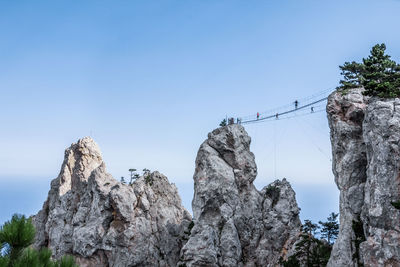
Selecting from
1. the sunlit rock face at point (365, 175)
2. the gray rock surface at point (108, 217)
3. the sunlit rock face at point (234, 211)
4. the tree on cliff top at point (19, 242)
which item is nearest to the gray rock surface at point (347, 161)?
the sunlit rock face at point (365, 175)

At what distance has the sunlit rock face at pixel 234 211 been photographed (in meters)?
59.6

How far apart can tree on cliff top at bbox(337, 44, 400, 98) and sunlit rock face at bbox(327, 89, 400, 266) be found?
1312 millimetres

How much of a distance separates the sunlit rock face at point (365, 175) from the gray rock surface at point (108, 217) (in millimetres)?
31289

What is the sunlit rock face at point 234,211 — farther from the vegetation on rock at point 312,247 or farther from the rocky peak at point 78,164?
the rocky peak at point 78,164

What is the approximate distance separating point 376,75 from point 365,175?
1135 cm

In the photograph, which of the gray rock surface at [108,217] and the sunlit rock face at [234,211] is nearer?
the sunlit rock face at [234,211]

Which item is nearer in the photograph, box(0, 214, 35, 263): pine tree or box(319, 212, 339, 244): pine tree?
box(0, 214, 35, 263): pine tree

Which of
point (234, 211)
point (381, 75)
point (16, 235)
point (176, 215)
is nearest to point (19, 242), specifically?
point (16, 235)

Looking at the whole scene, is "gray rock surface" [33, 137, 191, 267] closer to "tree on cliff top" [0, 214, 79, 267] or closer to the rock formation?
the rock formation

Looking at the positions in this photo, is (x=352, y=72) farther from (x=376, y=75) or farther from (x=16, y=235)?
(x=16, y=235)

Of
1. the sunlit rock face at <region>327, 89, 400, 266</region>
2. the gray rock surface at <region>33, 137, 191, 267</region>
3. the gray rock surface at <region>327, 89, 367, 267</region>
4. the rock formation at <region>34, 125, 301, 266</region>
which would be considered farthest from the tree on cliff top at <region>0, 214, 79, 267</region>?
the gray rock surface at <region>33, 137, 191, 267</region>

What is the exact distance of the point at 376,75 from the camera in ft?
153

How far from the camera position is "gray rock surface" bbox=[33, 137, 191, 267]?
67.6 metres

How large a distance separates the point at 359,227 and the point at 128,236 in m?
37.3
